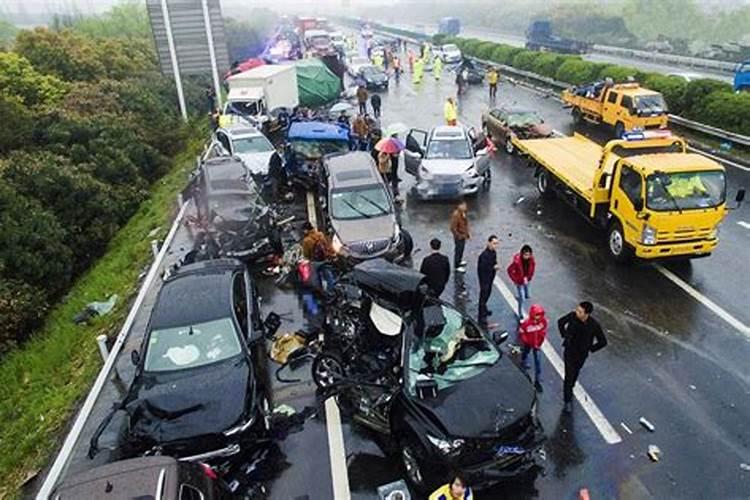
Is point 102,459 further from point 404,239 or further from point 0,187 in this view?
point 0,187

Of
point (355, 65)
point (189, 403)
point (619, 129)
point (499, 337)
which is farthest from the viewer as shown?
point (355, 65)

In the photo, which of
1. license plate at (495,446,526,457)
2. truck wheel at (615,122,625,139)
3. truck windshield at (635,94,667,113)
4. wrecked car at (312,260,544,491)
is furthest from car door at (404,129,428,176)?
license plate at (495,446,526,457)

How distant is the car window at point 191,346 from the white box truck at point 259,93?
1671cm

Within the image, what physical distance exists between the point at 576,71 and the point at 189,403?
1137 inches

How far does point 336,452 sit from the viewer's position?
7707 mm

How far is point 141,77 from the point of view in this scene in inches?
1161

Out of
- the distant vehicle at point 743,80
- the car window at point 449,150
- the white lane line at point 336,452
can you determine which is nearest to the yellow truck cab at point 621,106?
the distant vehicle at point 743,80

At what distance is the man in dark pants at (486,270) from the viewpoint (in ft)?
32.4

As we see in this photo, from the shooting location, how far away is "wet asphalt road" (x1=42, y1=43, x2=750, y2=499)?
706cm

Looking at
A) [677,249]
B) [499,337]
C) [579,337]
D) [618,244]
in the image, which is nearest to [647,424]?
[579,337]

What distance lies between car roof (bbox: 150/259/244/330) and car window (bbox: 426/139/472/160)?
8.80 metres

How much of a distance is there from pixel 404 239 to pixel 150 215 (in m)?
9.29

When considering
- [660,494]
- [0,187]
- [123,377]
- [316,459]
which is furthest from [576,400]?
[0,187]

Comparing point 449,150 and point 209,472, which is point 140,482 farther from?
point 449,150
